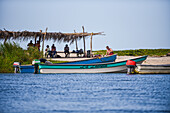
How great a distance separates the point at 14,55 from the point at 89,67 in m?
7.83

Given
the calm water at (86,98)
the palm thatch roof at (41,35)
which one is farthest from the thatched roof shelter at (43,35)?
the calm water at (86,98)

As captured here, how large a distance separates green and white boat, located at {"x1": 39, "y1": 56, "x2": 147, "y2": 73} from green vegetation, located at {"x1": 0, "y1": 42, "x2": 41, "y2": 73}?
372cm

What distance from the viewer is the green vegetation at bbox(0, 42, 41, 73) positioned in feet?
132

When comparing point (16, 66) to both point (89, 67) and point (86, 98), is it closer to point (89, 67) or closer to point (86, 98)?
point (89, 67)

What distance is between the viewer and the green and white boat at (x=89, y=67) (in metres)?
37.0

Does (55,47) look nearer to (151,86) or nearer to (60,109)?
(151,86)

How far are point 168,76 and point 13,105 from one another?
1921 cm

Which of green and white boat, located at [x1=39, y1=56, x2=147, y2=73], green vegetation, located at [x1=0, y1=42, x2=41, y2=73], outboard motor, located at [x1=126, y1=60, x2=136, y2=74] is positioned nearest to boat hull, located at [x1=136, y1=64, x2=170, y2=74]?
outboard motor, located at [x1=126, y1=60, x2=136, y2=74]

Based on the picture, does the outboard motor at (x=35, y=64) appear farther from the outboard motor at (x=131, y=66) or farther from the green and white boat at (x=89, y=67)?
the outboard motor at (x=131, y=66)

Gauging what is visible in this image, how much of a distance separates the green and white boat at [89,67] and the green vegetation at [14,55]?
372cm

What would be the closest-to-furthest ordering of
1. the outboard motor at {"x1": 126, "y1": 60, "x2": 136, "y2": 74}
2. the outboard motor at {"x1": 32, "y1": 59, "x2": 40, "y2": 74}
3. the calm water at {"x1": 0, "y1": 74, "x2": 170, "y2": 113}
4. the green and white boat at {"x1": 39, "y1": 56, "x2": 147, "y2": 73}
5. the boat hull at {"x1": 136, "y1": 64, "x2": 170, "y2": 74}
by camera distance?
the calm water at {"x1": 0, "y1": 74, "x2": 170, "y2": 113} → the outboard motor at {"x1": 126, "y1": 60, "x2": 136, "y2": 74} → the boat hull at {"x1": 136, "y1": 64, "x2": 170, "y2": 74} → the green and white boat at {"x1": 39, "y1": 56, "x2": 147, "y2": 73} → the outboard motor at {"x1": 32, "y1": 59, "x2": 40, "y2": 74}

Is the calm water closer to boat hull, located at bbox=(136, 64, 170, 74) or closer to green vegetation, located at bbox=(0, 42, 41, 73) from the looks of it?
boat hull, located at bbox=(136, 64, 170, 74)

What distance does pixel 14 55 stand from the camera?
41.0 metres

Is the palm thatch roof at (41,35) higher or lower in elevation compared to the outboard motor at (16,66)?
higher
